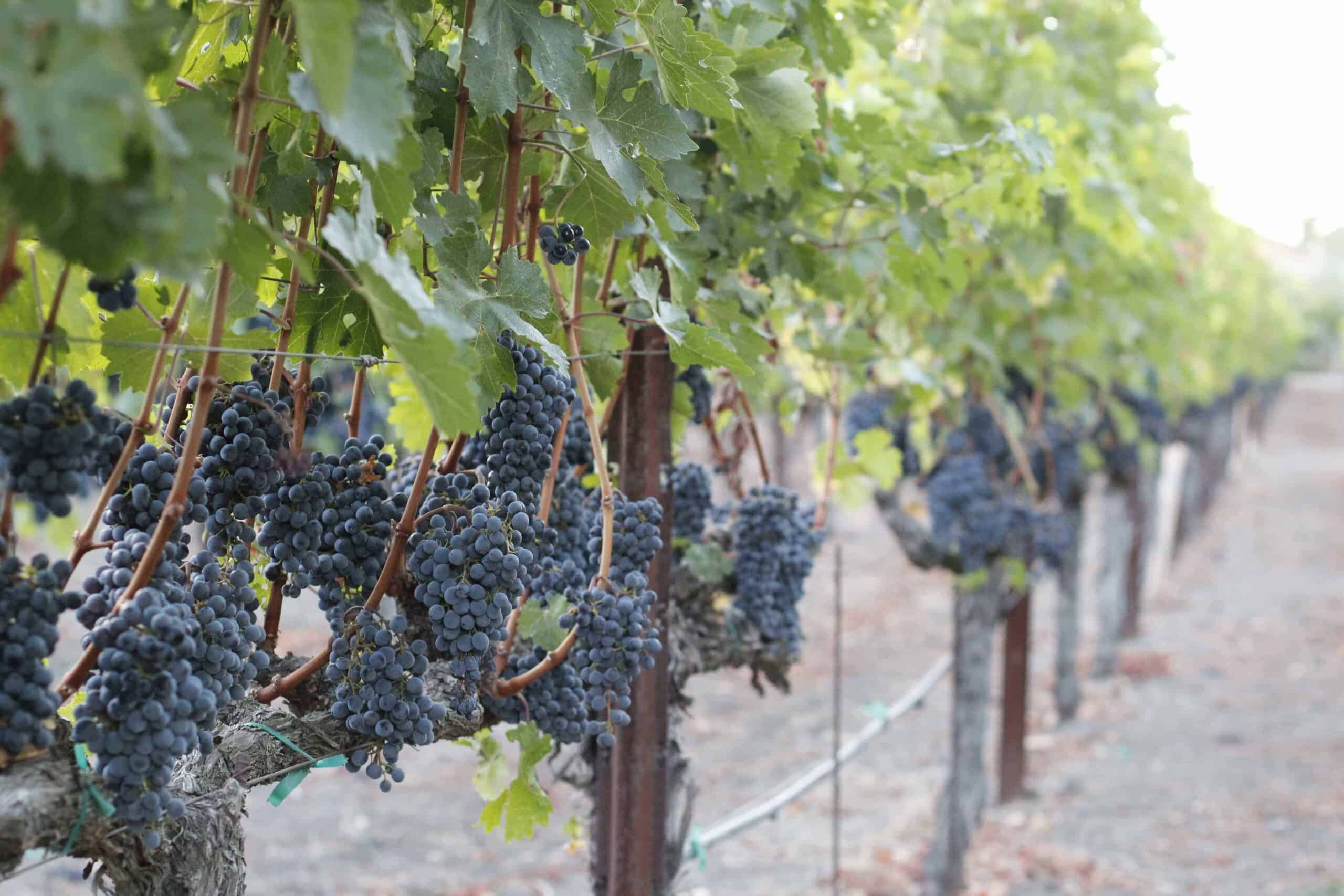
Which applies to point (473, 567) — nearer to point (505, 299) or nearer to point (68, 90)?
point (505, 299)

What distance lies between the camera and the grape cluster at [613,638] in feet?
6.31

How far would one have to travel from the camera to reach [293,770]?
1.79 meters

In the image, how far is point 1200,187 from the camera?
8688 mm

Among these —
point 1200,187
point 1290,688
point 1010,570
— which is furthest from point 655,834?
point 1290,688

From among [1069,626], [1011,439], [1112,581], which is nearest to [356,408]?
[1011,439]

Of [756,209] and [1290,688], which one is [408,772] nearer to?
[756,209]

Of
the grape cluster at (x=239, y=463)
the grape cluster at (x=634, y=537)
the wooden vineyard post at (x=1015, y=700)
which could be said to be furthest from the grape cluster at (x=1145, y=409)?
the grape cluster at (x=239, y=463)

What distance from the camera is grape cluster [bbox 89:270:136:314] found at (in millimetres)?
1242

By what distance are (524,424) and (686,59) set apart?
0.62m

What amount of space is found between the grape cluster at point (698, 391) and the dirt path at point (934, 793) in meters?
0.78

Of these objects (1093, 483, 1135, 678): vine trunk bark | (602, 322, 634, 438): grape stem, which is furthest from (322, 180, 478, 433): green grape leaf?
(1093, 483, 1135, 678): vine trunk bark

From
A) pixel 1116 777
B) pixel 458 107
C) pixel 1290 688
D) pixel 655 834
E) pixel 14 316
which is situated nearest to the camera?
pixel 14 316

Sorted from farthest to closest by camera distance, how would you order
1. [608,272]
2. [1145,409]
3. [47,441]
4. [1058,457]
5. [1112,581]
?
[1112,581]
[1145,409]
[1058,457]
[608,272]
[47,441]

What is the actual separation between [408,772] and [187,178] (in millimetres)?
7510
